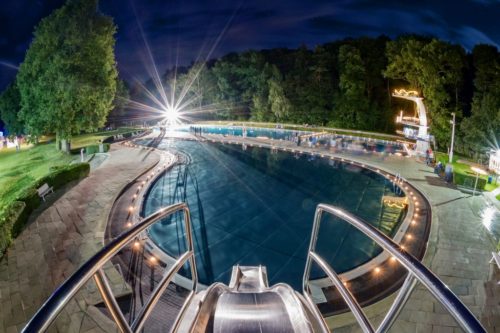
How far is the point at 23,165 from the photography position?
1867 cm

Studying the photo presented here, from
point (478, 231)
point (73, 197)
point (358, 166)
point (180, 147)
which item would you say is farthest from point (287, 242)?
point (180, 147)

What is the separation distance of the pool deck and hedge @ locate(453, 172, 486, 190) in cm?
84

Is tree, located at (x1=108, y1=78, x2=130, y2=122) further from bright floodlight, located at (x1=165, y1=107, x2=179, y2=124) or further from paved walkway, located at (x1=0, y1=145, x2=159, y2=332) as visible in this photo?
paved walkway, located at (x1=0, y1=145, x2=159, y2=332)

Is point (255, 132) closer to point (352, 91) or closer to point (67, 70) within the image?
point (352, 91)

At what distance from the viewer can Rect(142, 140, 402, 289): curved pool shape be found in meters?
7.82

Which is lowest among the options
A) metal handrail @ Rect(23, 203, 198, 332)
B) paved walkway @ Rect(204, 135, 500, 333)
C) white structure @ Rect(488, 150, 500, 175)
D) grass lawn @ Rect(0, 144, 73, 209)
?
paved walkway @ Rect(204, 135, 500, 333)

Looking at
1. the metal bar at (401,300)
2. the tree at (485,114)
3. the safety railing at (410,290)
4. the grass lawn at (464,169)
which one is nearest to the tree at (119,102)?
the grass lawn at (464,169)

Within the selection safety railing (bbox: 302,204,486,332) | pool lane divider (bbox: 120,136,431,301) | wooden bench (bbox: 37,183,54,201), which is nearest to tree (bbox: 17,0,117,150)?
pool lane divider (bbox: 120,136,431,301)

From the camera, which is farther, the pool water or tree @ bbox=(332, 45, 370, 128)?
tree @ bbox=(332, 45, 370, 128)

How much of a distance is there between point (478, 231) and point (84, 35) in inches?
811

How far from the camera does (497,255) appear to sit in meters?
6.99

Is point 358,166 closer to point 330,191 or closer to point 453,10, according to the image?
point 330,191

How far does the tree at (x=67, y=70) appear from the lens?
16734 millimetres

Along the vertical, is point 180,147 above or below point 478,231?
above
